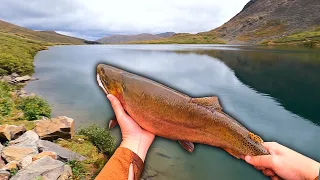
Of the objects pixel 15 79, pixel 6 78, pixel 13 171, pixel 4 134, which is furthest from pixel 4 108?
pixel 15 79

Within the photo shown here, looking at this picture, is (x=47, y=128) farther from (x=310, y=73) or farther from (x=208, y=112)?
(x=310, y=73)

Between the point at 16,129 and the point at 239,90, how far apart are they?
33251 millimetres

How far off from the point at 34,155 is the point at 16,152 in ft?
2.28

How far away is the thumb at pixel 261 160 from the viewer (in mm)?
2510

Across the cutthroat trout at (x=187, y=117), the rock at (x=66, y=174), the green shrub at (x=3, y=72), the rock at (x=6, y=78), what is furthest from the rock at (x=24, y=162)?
the green shrub at (x=3, y=72)

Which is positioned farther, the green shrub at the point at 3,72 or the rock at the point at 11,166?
the green shrub at the point at 3,72

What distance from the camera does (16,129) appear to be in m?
14.0

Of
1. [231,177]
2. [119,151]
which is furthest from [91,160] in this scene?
[119,151]

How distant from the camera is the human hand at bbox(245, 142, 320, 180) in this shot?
259cm

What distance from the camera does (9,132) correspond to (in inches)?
521

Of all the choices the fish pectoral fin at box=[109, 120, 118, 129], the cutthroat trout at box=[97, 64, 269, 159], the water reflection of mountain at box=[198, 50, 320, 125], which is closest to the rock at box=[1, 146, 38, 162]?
the fish pectoral fin at box=[109, 120, 118, 129]

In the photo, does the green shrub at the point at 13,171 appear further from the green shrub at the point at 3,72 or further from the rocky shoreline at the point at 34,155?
the green shrub at the point at 3,72

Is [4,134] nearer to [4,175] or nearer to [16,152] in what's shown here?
[16,152]

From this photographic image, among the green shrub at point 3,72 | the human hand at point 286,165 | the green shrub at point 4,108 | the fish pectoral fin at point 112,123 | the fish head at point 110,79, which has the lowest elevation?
the green shrub at point 3,72
